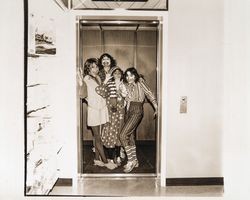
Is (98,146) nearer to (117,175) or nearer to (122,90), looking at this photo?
(117,175)

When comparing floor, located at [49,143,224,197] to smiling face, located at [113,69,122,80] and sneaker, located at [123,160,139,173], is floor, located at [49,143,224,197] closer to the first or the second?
sneaker, located at [123,160,139,173]

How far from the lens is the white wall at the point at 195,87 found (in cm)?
164

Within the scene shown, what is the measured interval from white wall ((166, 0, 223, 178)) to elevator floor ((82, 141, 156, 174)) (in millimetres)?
97

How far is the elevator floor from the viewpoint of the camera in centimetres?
164

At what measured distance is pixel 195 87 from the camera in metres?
1.67

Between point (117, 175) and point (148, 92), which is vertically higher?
point (148, 92)

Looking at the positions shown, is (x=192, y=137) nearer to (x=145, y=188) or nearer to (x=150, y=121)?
(x=150, y=121)

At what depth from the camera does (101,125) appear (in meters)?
1.64

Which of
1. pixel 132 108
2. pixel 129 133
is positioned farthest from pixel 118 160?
pixel 132 108

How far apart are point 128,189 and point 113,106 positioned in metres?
0.46

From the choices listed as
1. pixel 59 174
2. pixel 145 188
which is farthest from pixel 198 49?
pixel 59 174
